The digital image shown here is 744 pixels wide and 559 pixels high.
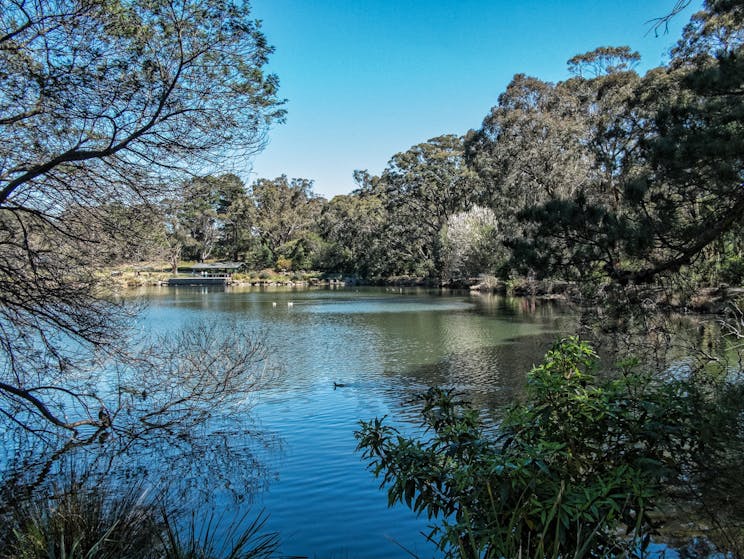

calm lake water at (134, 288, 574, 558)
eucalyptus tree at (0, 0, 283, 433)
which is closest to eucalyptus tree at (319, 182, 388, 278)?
calm lake water at (134, 288, 574, 558)

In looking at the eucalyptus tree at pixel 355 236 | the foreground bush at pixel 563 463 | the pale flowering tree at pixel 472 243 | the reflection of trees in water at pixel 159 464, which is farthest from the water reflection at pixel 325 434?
the eucalyptus tree at pixel 355 236

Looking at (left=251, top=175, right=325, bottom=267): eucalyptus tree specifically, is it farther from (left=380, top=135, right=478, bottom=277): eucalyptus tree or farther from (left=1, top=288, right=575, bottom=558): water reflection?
(left=1, top=288, right=575, bottom=558): water reflection

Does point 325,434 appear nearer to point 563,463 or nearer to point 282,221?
point 563,463

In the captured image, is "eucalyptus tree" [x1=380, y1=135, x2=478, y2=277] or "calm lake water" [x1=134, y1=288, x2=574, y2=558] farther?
"eucalyptus tree" [x1=380, y1=135, x2=478, y2=277]

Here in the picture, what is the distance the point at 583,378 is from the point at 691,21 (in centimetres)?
975

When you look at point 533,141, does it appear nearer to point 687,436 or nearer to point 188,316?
point 188,316

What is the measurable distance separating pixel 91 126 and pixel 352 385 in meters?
9.06

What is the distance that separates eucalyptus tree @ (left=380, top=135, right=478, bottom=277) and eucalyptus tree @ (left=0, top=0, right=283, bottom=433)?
48.0 meters

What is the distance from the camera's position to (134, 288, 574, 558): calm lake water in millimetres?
6340

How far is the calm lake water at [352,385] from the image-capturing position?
6.34 meters

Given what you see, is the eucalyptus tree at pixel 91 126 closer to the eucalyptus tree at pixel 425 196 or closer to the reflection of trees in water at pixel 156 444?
the reflection of trees in water at pixel 156 444

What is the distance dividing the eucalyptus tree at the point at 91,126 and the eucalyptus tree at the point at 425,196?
4801 centimetres

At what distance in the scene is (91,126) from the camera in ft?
19.8

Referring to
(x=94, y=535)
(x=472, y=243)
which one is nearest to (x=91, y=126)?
(x=94, y=535)
